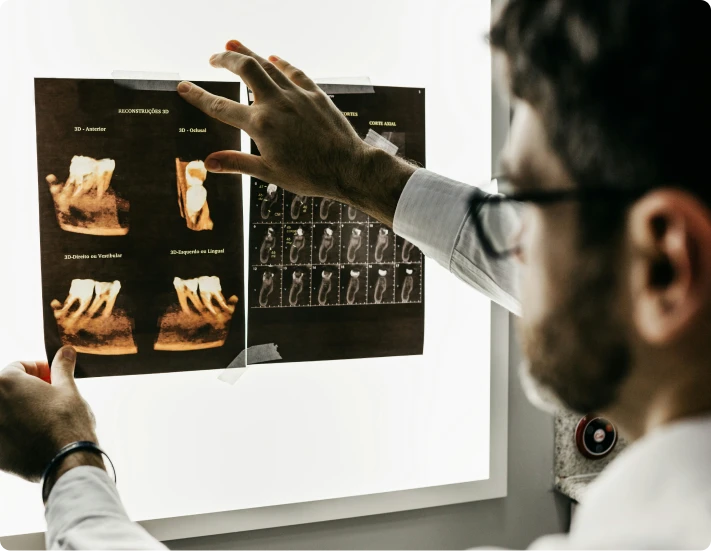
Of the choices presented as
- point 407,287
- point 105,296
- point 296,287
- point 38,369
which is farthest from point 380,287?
point 38,369

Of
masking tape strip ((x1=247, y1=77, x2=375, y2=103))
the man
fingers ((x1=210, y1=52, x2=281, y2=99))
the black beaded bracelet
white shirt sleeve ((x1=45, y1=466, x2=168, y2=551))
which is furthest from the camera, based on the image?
masking tape strip ((x1=247, y1=77, x2=375, y2=103))

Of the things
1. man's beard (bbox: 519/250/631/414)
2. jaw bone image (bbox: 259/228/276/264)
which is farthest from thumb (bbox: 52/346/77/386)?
man's beard (bbox: 519/250/631/414)

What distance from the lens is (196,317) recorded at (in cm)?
111

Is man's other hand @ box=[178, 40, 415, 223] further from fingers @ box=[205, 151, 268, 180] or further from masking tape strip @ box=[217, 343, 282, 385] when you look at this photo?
masking tape strip @ box=[217, 343, 282, 385]

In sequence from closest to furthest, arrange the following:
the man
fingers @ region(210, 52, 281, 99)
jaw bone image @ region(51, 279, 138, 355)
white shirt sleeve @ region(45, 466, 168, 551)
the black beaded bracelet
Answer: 1. the man
2. white shirt sleeve @ region(45, 466, 168, 551)
3. the black beaded bracelet
4. fingers @ region(210, 52, 281, 99)
5. jaw bone image @ region(51, 279, 138, 355)

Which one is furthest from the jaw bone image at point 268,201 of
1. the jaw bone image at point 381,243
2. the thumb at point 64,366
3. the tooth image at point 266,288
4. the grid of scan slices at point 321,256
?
the thumb at point 64,366

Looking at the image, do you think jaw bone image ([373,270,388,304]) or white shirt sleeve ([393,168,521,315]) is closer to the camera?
white shirt sleeve ([393,168,521,315])

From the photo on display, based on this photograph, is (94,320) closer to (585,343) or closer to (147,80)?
(147,80)

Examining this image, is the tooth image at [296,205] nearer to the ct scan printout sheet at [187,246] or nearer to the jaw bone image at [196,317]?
the ct scan printout sheet at [187,246]

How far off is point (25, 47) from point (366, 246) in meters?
0.64

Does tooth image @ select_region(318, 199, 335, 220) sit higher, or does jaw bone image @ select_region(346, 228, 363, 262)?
tooth image @ select_region(318, 199, 335, 220)

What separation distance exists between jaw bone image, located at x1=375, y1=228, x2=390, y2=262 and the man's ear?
0.71 meters

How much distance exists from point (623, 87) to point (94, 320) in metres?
0.87

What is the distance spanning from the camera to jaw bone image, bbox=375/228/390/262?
121cm
